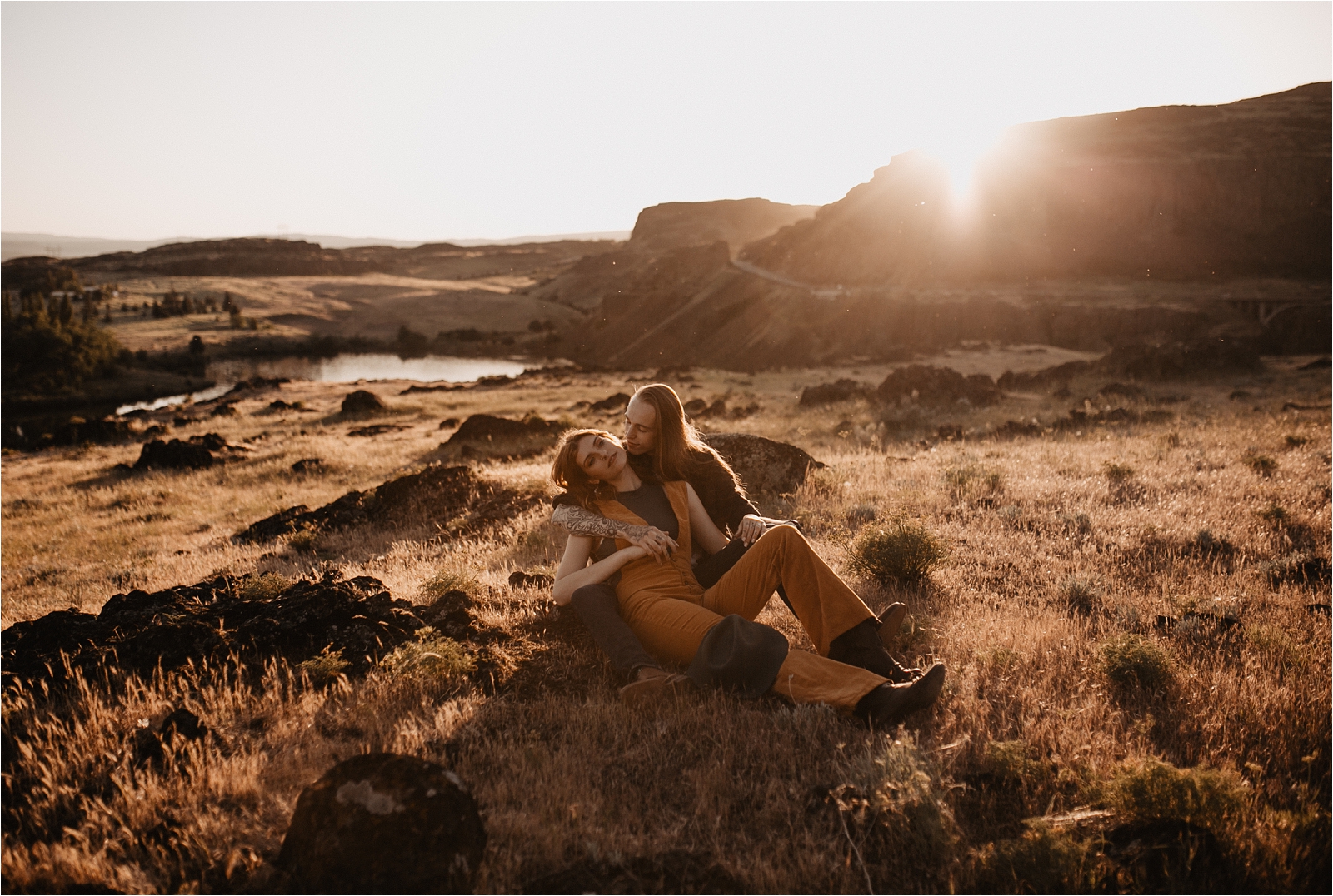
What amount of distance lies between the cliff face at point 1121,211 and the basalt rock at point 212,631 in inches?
2671

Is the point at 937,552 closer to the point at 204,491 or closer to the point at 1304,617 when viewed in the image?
the point at 1304,617

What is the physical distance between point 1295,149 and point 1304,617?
84.6 m

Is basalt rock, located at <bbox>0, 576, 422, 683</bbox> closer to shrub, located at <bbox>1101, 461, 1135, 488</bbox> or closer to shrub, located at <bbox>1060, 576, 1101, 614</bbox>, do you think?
shrub, located at <bbox>1060, 576, 1101, 614</bbox>

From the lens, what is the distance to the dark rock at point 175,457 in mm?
20938

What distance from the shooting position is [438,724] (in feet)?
13.3

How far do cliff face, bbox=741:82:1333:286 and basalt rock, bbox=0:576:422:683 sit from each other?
67.8 metres

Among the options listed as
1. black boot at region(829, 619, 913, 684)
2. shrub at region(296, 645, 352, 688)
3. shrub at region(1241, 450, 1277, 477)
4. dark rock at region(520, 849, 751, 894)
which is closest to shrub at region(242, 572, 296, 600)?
shrub at region(296, 645, 352, 688)

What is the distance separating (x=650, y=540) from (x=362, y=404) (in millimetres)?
31348

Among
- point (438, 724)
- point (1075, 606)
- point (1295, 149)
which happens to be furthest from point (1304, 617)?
point (1295, 149)

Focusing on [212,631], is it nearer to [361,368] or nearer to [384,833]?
[384,833]

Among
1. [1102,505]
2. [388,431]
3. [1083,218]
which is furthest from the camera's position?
[1083,218]

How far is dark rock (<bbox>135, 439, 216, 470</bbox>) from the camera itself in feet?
68.7

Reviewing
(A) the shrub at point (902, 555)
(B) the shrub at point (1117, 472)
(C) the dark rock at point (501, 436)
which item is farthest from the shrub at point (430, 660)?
(C) the dark rock at point (501, 436)

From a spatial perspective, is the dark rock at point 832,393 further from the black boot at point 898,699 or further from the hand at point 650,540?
the black boot at point 898,699
